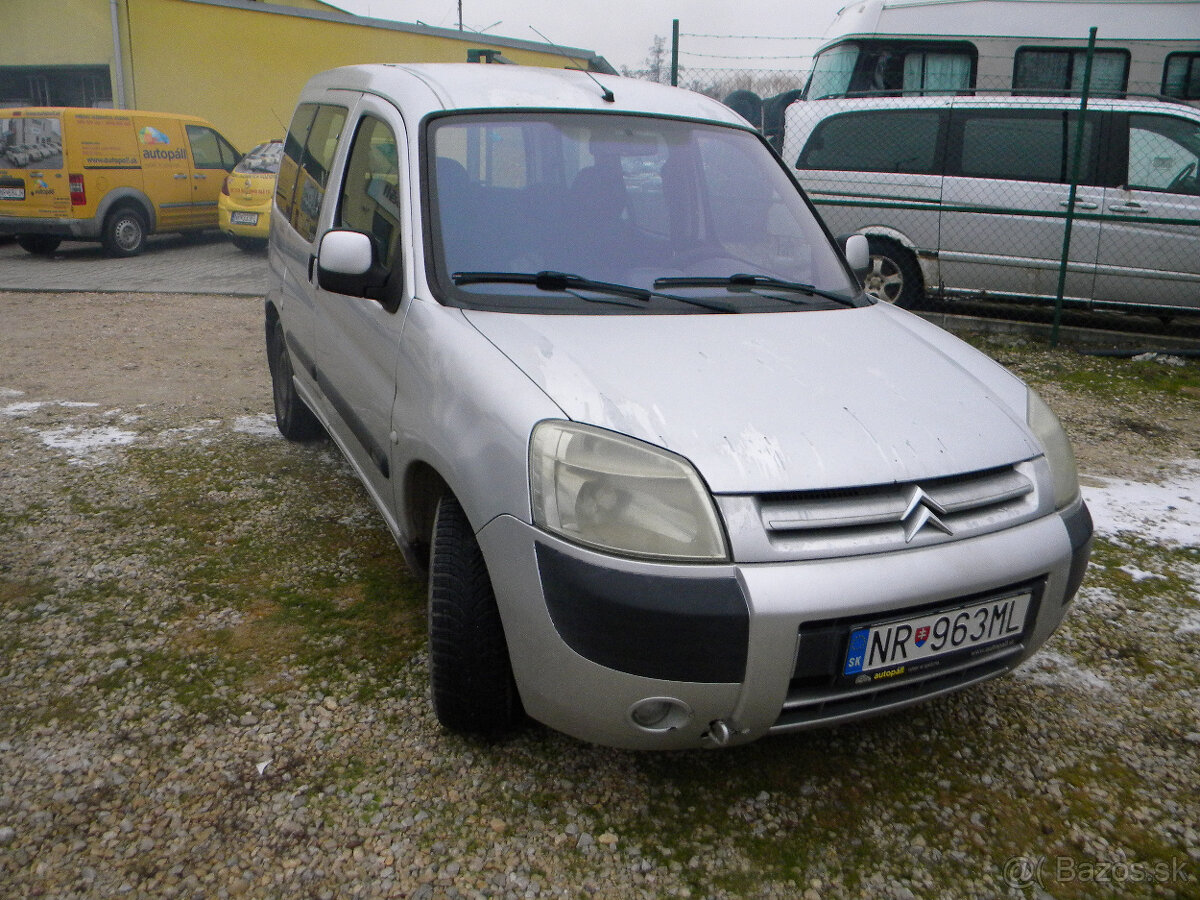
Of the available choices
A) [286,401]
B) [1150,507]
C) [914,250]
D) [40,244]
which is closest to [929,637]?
[1150,507]

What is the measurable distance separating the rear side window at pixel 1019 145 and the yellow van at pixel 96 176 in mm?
9322

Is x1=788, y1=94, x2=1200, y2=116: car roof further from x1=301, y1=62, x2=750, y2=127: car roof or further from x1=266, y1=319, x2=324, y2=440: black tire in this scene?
x1=266, y1=319, x2=324, y2=440: black tire

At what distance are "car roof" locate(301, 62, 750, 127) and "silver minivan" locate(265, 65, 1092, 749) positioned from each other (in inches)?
0.8

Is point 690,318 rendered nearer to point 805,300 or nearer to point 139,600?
point 805,300

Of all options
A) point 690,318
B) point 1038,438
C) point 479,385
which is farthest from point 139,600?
point 1038,438

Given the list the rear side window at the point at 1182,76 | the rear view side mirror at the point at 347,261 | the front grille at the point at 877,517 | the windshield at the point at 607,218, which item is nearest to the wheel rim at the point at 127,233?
the windshield at the point at 607,218

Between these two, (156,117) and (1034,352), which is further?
(156,117)

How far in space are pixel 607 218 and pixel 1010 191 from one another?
19.0 feet

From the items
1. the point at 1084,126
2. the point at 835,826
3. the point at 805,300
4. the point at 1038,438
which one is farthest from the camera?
the point at 1084,126

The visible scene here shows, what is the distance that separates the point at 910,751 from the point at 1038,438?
0.87 meters

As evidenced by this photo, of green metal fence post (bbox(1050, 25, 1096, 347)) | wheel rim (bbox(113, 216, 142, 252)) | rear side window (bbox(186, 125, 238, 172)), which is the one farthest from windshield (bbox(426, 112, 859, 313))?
rear side window (bbox(186, 125, 238, 172))

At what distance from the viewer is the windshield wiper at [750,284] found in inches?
114

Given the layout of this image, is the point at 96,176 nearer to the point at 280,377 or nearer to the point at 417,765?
the point at 280,377

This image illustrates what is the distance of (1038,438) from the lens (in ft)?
8.14
